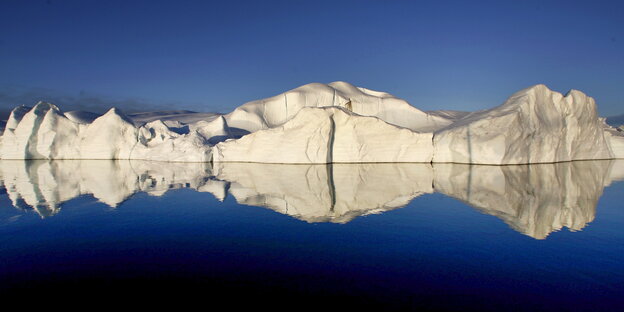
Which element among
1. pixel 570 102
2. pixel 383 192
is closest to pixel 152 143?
pixel 383 192

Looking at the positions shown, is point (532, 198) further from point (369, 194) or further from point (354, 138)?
point (354, 138)

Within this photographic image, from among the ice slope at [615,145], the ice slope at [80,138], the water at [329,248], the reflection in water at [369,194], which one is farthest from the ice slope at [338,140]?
the ice slope at [615,145]

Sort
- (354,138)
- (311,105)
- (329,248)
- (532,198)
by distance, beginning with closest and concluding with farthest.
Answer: (329,248), (532,198), (354,138), (311,105)

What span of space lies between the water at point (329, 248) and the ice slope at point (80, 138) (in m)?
15.5

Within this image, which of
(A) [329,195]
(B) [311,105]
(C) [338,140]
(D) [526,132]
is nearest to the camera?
(A) [329,195]

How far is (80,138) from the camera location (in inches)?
901

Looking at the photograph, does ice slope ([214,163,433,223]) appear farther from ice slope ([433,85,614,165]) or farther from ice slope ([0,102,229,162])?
ice slope ([0,102,229,162])

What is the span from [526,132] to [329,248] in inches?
567

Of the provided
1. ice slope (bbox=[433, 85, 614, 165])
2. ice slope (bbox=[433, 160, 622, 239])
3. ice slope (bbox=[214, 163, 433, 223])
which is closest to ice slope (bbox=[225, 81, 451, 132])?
ice slope (bbox=[433, 85, 614, 165])

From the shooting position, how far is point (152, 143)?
2256 cm

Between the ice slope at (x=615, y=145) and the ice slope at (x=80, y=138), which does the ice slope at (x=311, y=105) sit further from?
the ice slope at (x=615, y=145)

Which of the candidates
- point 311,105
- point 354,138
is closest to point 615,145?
point 354,138

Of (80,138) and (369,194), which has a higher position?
(80,138)

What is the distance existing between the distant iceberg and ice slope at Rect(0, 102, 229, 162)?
6cm
